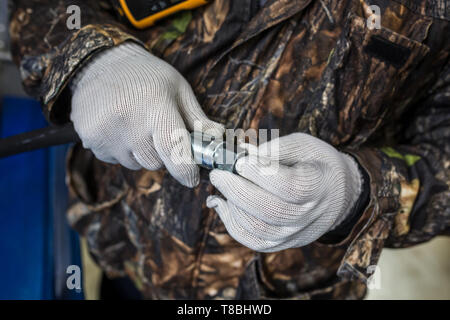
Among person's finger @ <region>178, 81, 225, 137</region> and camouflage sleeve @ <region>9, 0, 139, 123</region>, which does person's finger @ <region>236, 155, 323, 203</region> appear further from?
camouflage sleeve @ <region>9, 0, 139, 123</region>

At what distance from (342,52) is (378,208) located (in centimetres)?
22

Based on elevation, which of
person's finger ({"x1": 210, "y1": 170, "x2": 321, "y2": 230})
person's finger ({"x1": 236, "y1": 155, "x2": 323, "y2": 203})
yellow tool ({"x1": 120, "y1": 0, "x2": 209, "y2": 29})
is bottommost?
person's finger ({"x1": 210, "y1": 170, "x2": 321, "y2": 230})

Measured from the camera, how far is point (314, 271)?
2.17 feet

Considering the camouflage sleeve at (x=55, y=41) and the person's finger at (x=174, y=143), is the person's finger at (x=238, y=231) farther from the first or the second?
the camouflage sleeve at (x=55, y=41)

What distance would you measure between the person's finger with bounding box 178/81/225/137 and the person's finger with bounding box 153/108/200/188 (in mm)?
32

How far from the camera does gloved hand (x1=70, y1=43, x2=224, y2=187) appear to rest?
1.55 ft

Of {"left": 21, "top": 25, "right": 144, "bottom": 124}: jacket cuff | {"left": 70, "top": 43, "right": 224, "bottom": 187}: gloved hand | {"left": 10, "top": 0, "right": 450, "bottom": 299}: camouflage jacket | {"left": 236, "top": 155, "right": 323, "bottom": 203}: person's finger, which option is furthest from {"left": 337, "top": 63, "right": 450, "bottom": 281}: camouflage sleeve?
{"left": 21, "top": 25, "right": 144, "bottom": 124}: jacket cuff

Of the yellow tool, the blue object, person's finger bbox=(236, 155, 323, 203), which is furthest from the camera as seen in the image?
the blue object

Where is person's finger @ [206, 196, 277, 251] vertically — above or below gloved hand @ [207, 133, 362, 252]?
below

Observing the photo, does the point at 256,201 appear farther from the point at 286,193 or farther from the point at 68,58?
the point at 68,58

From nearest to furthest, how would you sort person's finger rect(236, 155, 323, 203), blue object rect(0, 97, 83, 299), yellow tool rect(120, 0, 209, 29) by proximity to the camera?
person's finger rect(236, 155, 323, 203)
yellow tool rect(120, 0, 209, 29)
blue object rect(0, 97, 83, 299)

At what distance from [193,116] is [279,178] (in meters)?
0.15

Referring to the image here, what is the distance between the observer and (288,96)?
55cm

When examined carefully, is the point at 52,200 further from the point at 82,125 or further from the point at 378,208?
the point at 378,208
